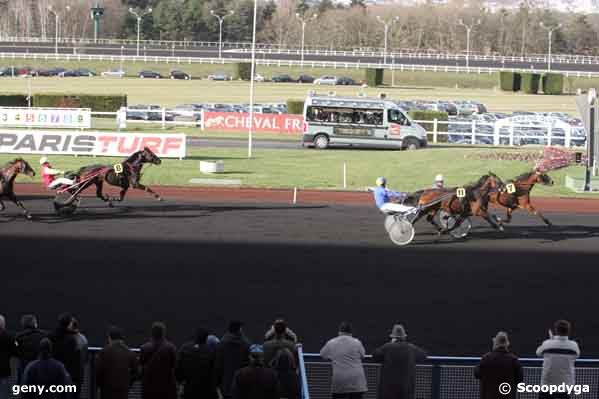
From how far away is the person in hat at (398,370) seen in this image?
9.90 metres

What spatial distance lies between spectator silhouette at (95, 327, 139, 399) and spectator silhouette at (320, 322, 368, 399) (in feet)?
6.22

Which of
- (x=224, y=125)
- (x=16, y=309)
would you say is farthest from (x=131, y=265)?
(x=224, y=125)

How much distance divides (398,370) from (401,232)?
1224 cm

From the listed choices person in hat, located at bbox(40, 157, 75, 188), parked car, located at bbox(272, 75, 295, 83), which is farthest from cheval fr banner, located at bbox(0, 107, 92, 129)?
parked car, located at bbox(272, 75, 295, 83)

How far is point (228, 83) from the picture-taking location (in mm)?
97250

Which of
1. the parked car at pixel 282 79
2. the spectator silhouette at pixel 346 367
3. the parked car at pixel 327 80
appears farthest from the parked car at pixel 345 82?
the spectator silhouette at pixel 346 367

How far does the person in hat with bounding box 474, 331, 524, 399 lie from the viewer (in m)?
9.61

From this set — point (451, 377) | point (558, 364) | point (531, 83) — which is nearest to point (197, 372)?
point (451, 377)

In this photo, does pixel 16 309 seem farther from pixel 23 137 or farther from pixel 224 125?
pixel 224 125

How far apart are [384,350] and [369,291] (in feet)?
24.4

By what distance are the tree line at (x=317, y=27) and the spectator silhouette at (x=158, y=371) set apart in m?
132

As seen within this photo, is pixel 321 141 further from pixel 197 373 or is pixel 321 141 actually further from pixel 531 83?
pixel 531 83

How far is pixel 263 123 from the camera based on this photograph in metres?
53.8

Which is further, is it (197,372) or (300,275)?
(300,275)
